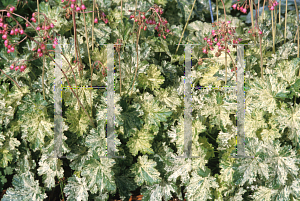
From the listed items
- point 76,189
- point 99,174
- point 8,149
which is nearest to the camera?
point 99,174

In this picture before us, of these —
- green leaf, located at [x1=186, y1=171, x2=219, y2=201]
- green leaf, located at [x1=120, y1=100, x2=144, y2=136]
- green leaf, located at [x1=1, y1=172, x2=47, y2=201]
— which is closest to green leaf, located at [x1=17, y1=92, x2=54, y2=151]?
green leaf, located at [x1=1, y1=172, x2=47, y2=201]

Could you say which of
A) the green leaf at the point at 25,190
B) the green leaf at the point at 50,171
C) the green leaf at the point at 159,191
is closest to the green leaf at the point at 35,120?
the green leaf at the point at 50,171

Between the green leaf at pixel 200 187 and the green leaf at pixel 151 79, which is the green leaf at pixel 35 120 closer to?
the green leaf at pixel 151 79

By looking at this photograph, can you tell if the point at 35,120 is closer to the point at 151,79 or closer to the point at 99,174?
the point at 99,174

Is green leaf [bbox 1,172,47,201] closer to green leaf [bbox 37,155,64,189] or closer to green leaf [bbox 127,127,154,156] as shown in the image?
green leaf [bbox 37,155,64,189]

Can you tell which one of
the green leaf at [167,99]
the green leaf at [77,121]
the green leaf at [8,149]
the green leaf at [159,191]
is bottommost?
the green leaf at [159,191]

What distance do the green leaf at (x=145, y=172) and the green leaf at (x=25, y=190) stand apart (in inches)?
26.6

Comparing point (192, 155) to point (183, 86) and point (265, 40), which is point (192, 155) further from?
point (265, 40)

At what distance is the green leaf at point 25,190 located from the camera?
6.57 ft

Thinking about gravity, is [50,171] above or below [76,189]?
above

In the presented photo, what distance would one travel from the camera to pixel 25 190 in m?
2.04

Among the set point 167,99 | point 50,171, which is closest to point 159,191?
point 167,99

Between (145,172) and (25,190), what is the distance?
89cm

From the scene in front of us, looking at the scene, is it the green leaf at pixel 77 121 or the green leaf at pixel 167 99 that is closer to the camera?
the green leaf at pixel 77 121
